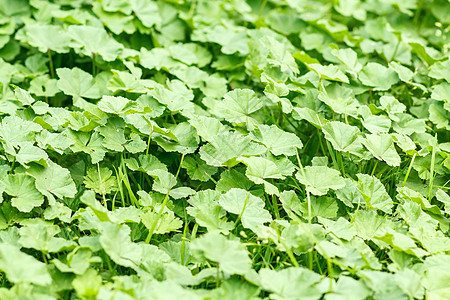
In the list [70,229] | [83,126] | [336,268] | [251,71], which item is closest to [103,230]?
[70,229]

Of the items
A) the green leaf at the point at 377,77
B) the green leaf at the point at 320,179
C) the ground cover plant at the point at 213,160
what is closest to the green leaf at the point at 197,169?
the ground cover plant at the point at 213,160

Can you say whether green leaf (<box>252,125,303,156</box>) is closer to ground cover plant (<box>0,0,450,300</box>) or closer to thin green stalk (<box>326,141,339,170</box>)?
ground cover plant (<box>0,0,450,300</box>)

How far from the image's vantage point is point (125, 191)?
2221 mm

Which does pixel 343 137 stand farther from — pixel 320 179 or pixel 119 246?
pixel 119 246

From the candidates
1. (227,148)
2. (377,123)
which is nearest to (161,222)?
(227,148)

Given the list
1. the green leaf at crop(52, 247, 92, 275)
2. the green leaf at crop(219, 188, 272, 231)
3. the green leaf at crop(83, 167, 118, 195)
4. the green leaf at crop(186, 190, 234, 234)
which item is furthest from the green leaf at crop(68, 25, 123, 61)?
the green leaf at crop(52, 247, 92, 275)

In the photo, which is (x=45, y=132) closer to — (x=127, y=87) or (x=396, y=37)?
(x=127, y=87)

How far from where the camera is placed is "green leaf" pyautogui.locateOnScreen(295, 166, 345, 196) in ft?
6.77

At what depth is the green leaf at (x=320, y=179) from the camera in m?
2.06

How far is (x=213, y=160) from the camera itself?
7.13 feet

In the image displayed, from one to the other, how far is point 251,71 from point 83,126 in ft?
3.50

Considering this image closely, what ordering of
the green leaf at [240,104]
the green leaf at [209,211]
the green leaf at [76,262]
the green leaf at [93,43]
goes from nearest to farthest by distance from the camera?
1. the green leaf at [76,262]
2. the green leaf at [209,211]
3. the green leaf at [240,104]
4. the green leaf at [93,43]

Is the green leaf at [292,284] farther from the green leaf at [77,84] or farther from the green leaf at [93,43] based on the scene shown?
the green leaf at [93,43]

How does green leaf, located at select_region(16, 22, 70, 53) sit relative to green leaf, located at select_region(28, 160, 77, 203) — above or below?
above
